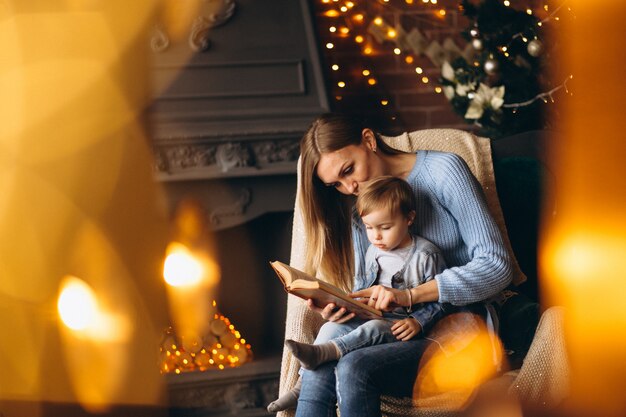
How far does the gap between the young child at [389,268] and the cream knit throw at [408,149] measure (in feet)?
0.43

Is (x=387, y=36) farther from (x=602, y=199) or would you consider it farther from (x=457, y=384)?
(x=457, y=384)

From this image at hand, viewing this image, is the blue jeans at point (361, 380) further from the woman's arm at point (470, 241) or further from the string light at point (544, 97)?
the string light at point (544, 97)

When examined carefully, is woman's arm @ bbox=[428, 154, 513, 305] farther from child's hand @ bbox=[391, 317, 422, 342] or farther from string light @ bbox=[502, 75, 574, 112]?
string light @ bbox=[502, 75, 574, 112]

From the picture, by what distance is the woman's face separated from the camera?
2.07 m

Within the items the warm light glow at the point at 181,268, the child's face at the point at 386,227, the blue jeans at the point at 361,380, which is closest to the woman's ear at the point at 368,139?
the child's face at the point at 386,227

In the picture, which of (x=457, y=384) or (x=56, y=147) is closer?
(x=457, y=384)

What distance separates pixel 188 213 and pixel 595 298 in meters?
1.56

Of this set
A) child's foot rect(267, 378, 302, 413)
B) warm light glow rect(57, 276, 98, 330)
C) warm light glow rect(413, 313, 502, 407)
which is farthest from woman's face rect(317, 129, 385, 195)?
warm light glow rect(57, 276, 98, 330)

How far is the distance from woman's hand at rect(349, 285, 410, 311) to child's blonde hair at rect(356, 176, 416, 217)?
0.18 metres

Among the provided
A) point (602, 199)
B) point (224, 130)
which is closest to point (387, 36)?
point (224, 130)

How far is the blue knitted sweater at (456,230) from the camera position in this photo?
6.30 feet

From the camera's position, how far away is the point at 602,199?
226 cm

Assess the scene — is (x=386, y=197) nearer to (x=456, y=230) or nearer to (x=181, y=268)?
(x=456, y=230)

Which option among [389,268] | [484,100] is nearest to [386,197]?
[389,268]
